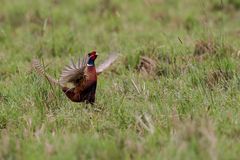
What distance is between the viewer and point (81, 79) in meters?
5.30

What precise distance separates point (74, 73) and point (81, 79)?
7 centimetres

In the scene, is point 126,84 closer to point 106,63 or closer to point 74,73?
point 106,63

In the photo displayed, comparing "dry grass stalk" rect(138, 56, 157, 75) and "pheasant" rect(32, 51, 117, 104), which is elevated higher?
"pheasant" rect(32, 51, 117, 104)

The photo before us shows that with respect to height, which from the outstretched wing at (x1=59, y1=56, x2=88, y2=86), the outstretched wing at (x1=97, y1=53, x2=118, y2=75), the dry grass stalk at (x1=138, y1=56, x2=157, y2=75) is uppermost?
the outstretched wing at (x1=59, y1=56, x2=88, y2=86)

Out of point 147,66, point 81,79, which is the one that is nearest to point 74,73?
point 81,79

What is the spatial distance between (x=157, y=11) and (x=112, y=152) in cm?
484

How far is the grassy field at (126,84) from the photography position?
4145mm

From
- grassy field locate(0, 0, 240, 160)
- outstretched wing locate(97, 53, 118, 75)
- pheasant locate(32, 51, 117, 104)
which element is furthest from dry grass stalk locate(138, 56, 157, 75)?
pheasant locate(32, 51, 117, 104)

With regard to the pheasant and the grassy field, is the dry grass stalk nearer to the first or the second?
the grassy field

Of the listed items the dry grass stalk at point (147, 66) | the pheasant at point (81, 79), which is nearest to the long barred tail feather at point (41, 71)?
the pheasant at point (81, 79)

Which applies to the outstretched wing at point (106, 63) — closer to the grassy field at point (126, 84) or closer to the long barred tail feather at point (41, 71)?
the grassy field at point (126, 84)

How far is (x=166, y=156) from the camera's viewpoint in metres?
3.92

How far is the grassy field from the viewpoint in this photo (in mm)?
4145

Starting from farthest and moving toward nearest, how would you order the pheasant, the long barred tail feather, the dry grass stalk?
the dry grass stalk, the long barred tail feather, the pheasant
